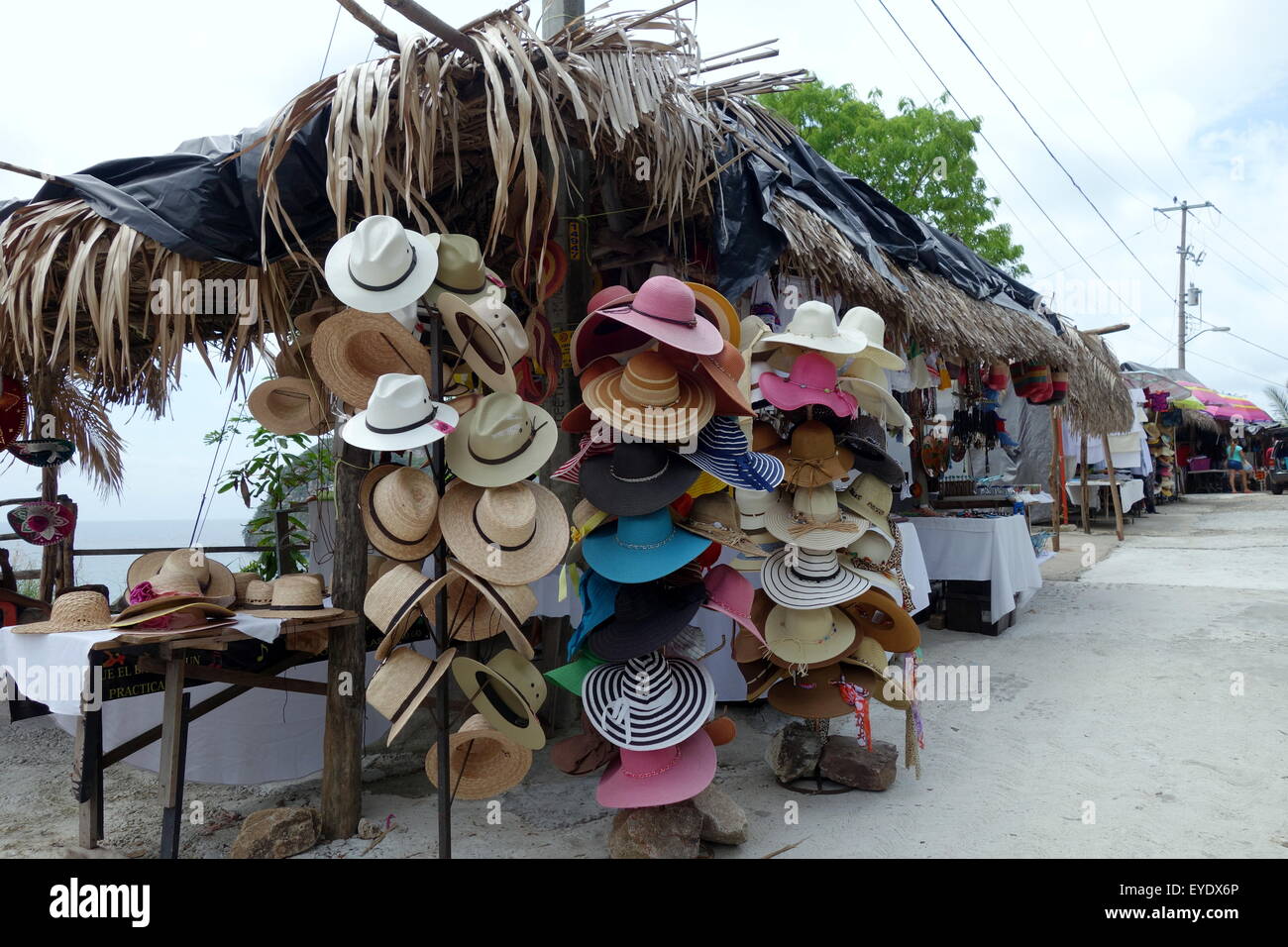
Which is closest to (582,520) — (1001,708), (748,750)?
(748,750)

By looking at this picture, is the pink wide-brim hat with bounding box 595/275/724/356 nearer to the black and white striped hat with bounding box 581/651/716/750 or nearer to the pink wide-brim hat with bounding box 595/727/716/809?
the black and white striped hat with bounding box 581/651/716/750

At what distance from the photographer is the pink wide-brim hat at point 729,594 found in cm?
261

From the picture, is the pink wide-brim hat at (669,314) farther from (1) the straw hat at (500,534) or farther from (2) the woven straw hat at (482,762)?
(2) the woven straw hat at (482,762)

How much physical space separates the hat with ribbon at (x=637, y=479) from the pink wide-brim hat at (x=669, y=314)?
0.35 metres

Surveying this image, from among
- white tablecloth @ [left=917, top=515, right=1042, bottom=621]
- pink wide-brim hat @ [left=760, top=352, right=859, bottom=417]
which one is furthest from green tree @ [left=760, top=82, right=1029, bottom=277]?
pink wide-brim hat @ [left=760, top=352, right=859, bottom=417]

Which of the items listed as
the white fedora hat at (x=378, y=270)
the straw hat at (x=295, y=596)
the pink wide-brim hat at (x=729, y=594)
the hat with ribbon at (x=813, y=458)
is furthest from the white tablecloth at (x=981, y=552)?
the white fedora hat at (x=378, y=270)

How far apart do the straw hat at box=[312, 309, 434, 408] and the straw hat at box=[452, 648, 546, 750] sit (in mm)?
944

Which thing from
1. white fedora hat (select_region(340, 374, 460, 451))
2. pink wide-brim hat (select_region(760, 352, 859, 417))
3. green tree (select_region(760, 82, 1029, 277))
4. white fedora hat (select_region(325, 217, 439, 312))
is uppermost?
green tree (select_region(760, 82, 1029, 277))

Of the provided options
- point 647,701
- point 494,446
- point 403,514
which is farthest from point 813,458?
point 403,514

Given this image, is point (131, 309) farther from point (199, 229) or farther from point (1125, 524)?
point (1125, 524)

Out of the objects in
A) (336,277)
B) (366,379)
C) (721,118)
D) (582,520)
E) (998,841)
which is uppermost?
(721,118)

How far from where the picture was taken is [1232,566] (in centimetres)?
821

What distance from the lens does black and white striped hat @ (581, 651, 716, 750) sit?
252 centimetres

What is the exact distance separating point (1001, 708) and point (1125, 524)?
36.1 feet
